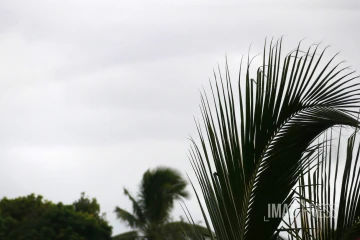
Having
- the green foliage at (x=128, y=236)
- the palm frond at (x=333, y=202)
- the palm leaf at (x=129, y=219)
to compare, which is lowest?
the palm frond at (x=333, y=202)

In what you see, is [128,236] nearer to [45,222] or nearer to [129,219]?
[129,219]

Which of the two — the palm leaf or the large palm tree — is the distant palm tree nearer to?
the palm leaf

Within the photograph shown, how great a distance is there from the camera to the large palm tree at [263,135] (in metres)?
3.12

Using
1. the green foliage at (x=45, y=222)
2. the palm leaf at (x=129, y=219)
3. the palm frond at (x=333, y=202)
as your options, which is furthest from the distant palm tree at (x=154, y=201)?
the palm frond at (x=333, y=202)

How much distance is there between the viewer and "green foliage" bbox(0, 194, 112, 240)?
4978cm

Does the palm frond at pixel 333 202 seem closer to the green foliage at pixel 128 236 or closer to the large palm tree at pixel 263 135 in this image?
the large palm tree at pixel 263 135

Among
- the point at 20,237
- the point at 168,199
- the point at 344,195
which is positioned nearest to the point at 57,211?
the point at 20,237

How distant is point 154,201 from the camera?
33.5m

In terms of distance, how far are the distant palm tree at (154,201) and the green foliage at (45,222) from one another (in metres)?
16.9

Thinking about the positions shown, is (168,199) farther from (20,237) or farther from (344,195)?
(344,195)

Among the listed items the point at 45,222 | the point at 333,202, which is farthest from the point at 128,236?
the point at 333,202

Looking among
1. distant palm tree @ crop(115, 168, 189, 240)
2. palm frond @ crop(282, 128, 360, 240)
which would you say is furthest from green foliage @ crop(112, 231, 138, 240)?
palm frond @ crop(282, 128, 360, 240)

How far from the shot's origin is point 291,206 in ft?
11.2

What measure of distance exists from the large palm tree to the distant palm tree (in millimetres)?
29242
